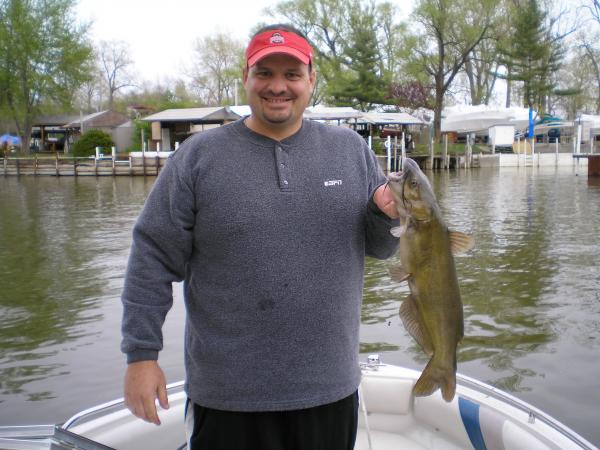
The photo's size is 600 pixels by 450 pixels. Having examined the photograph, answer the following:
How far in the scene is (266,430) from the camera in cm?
232

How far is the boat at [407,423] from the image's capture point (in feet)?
10.7

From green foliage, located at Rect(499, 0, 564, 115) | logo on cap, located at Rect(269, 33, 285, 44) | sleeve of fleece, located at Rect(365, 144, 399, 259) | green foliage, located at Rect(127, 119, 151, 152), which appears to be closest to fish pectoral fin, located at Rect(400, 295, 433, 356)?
sleeve of fleece, located at Rect(365, 144, 399, 259)

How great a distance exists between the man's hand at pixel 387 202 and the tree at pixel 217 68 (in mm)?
66040

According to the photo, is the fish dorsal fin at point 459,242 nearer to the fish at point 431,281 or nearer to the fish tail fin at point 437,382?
the fish at point 431,281

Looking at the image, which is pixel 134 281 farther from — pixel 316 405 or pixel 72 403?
pixel 72 403

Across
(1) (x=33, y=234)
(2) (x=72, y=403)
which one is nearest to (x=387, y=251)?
(2) (x=72, y=403)

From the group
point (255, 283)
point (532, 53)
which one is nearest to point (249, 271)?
point (255, 283)

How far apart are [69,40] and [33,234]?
144 feet

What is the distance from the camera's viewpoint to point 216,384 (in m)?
2.33

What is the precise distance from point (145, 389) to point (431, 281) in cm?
116

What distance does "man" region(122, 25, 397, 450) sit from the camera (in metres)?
2.31

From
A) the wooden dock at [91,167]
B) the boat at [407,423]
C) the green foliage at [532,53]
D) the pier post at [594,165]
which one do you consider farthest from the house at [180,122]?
the boat at [407,423]

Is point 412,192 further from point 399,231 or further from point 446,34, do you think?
point 446,34

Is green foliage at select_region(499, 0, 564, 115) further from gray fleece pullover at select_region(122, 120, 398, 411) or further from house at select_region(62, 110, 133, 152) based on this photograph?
gray fleece pullover at select_region(122, 120, 398, 411)
